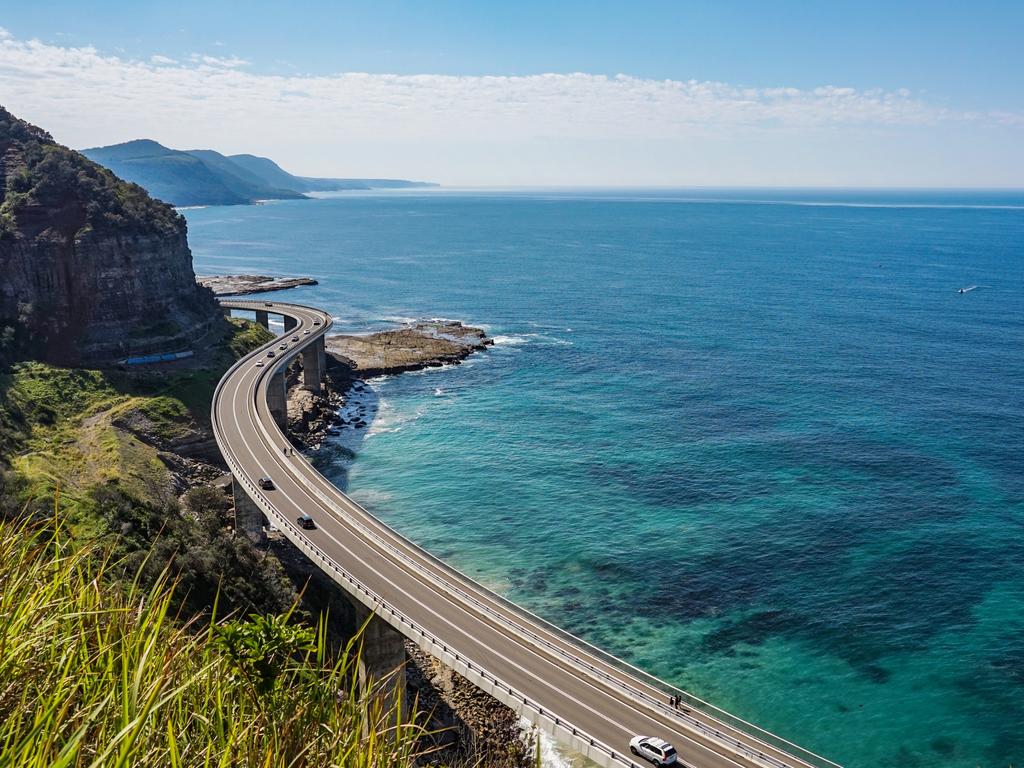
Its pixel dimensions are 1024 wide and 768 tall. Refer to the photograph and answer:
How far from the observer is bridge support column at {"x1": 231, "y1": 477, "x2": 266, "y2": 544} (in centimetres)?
7825

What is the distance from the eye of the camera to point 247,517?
79000 mm

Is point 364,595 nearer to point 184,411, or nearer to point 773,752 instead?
point 773,752

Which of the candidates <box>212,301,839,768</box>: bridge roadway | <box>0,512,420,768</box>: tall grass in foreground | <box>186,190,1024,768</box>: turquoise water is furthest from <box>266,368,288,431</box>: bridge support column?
<box>0,512,420,768</box>: tall grass in foreground

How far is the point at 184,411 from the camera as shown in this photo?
349 feet

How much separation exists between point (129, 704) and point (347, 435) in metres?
102

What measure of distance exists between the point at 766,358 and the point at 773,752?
346 ft

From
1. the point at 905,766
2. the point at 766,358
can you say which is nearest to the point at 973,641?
the point at 905,766

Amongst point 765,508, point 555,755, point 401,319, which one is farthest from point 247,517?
point 401,319

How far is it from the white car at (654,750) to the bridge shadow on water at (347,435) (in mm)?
58093

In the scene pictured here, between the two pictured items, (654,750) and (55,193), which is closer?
(654,750)

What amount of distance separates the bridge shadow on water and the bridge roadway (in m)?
19.9

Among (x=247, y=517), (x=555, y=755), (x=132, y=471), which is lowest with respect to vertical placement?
(x=555, y=755)

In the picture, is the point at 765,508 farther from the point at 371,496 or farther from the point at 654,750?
the point at 654,750

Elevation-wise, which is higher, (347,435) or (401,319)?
(401,319)
